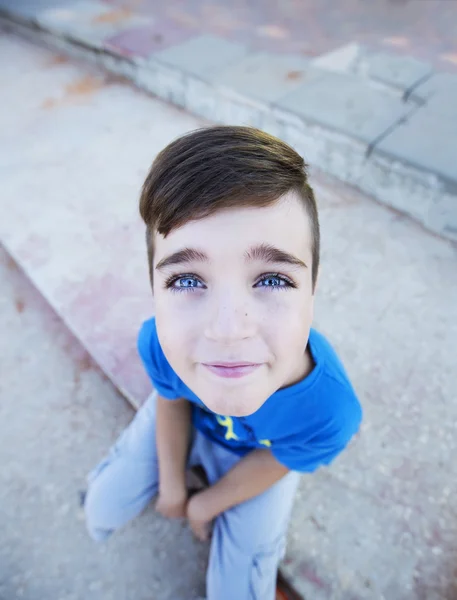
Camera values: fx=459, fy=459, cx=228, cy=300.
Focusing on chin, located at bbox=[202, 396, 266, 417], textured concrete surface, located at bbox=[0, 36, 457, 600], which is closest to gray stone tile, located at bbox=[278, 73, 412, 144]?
textured concrete surface, located at bbox=[0, 36, 457, 600]

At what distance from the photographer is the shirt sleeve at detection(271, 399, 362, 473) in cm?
77

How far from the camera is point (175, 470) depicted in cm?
98

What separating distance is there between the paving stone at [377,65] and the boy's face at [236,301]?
1.60 m

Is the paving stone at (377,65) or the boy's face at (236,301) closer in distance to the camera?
the boy's face at (236,301)

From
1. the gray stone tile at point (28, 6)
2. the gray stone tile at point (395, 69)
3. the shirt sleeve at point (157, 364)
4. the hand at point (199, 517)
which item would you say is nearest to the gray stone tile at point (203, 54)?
the gray stone tile at point (395, 69)

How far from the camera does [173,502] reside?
998 millimetres

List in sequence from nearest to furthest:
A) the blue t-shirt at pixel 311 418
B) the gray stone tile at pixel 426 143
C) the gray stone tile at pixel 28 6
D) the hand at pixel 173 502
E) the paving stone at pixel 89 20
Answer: the blue t-shirt at pixel 311 418 → the hand at pixel 173 502 → the gray stone tile at pixel 426 143 → the paving stone at pixel 89 20 → the gray stone tile at pixel 28 6

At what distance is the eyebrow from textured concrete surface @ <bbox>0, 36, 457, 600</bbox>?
2.17ft

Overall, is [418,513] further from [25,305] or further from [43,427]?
[25,305]

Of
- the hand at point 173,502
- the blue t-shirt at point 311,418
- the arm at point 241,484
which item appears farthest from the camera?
the hand at point 173,502

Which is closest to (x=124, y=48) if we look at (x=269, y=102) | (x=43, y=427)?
(x=269, y=102)

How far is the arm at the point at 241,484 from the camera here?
34.7 inches

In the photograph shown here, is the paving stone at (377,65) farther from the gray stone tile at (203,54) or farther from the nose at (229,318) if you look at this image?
the nose at (229,318)

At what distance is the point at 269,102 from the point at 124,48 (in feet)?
3.58
